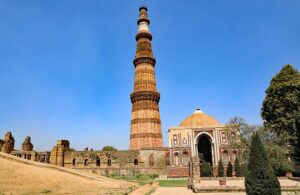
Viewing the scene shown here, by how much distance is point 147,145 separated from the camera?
35.0 m

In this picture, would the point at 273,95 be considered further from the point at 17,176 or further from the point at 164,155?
the point at 17,176

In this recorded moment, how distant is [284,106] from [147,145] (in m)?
18.1

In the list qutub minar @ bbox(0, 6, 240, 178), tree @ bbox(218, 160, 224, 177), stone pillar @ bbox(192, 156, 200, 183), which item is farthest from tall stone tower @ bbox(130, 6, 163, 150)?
stone pillar @ bbox(192, 156, 200, 183)

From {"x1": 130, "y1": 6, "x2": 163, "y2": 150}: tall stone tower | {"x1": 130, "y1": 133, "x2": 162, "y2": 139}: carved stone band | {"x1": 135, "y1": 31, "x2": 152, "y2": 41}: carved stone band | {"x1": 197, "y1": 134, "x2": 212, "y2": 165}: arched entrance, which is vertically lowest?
{"x1": 197, "y1": 134, "x2": 212, "y2": 165}: arched entrance

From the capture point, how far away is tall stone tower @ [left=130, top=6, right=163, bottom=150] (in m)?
35.5

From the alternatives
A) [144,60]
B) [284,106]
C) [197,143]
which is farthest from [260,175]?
[144,60]

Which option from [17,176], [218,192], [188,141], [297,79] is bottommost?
[218,192]

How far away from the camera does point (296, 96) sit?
69.5 ft

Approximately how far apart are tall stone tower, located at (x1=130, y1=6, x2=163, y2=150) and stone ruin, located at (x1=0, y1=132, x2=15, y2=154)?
1682 cm

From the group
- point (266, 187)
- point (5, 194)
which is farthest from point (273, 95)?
point (5, 194)

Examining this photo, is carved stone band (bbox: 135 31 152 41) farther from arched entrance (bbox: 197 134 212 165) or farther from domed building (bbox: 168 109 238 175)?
arched entrance (bbox: 197 134 212 165)

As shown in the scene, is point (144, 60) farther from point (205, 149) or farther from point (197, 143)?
point (205, 149)

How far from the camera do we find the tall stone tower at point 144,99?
117 ft

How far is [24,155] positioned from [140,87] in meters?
18.6
